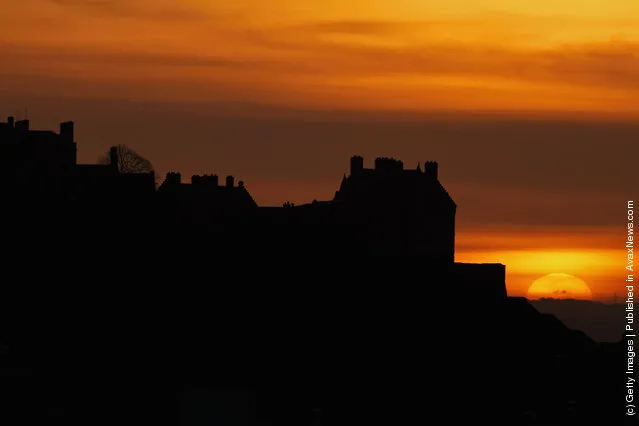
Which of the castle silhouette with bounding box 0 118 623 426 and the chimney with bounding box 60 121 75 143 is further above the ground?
the chimney with bounding box 60 121 75 143

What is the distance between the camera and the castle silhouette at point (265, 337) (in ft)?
246

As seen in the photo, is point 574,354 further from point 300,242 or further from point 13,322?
point 13,322

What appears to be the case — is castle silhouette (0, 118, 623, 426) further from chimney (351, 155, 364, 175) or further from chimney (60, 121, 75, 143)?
chimney (351, 155, 364, 175)

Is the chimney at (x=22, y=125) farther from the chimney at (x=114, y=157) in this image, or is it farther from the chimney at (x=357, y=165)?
the chimney at (x=357, y=165)

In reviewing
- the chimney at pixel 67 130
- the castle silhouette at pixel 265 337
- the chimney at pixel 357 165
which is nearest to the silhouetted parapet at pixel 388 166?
the chimney at pixel 357 165

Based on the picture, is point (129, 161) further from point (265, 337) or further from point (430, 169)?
point (265, 337)

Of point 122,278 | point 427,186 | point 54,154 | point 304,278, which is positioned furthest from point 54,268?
point 427,186

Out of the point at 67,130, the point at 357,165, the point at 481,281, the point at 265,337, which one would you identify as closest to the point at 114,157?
the point at 67,130

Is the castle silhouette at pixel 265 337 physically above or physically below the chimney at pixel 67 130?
below

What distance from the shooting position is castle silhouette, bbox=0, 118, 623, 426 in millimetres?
75125

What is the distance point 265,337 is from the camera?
261 feet

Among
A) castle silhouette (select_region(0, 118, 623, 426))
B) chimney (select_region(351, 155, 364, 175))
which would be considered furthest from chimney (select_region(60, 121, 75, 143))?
castle silhouette (select_region(0, 118, 623, 426))

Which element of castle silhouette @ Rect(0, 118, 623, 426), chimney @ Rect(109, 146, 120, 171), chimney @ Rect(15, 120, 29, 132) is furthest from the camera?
chimney @ Rect(15, 120, 29, 132)

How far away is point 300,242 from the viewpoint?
3506 inches
